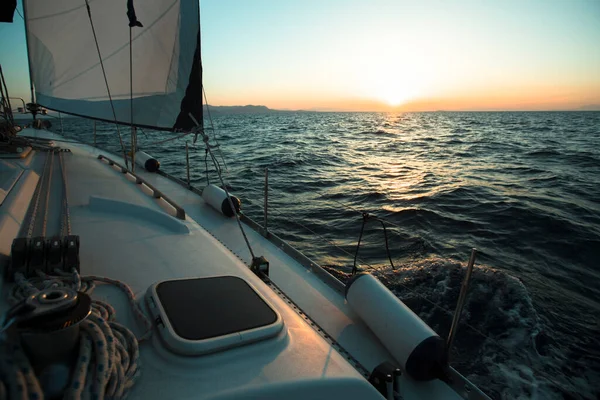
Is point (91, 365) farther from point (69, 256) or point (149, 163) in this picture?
point (149, 163)

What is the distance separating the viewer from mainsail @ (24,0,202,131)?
3639mm

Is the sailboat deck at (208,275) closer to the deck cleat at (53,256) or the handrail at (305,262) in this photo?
the handrail at (305,262)

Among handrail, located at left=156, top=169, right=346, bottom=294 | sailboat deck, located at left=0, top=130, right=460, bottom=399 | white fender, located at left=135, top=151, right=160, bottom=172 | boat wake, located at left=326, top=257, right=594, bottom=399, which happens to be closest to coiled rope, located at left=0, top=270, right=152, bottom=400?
sailboat deck, located at left=0, top=130, right=460, bottom=399

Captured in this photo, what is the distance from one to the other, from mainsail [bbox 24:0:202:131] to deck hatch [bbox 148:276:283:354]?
2103 mm

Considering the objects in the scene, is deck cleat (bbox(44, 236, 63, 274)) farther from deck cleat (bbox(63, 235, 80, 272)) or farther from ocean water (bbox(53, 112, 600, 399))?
ocean water (bbox(53, 112, 600, 399))

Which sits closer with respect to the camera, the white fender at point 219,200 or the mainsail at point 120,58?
the mainsail at point 120,58

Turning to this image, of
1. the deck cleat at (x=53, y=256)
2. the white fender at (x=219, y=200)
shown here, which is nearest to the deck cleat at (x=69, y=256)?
the deck cleat at (x=53, y=256)

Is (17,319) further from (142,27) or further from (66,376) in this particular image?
(142,27)

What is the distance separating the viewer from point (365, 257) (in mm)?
6062

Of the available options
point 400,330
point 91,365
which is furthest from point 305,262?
point 91,365

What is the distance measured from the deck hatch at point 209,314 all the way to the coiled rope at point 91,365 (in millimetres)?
185

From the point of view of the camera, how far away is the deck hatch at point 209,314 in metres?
1.68

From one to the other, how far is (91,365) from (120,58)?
12.6ft

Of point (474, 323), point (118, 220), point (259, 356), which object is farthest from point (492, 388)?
point (118, 220)
